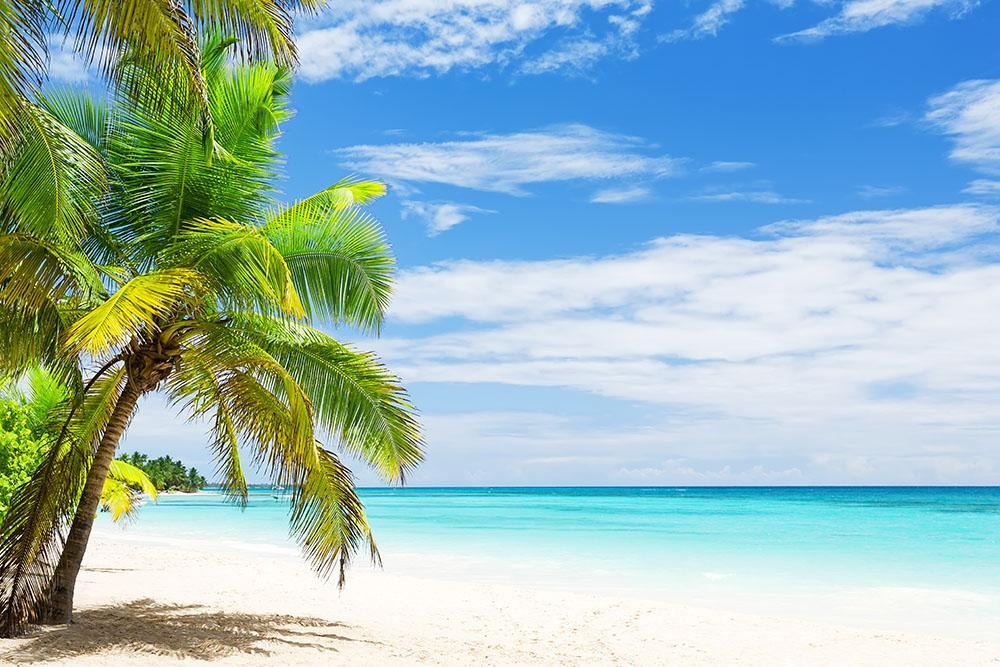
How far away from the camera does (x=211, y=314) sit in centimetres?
726

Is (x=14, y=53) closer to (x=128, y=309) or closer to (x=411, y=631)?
(x=128, y=309)

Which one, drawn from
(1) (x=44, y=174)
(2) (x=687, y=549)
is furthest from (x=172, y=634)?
(2) (x=687, y=549)

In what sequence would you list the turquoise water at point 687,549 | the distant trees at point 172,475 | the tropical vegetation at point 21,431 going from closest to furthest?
the tropical vegetation at point 21,431, the turquoise water at point 687,549, the distant trees at point 172,475

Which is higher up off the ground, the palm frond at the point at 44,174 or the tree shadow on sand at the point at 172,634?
the palm frond at the point at 44,174

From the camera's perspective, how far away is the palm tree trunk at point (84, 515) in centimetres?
705

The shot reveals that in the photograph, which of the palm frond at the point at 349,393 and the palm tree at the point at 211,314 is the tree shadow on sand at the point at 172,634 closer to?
the palm tree at the point at 211,314

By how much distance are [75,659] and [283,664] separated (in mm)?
1431

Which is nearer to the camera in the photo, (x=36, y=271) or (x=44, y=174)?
(x=44, y=174)

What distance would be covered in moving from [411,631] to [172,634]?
2.45m

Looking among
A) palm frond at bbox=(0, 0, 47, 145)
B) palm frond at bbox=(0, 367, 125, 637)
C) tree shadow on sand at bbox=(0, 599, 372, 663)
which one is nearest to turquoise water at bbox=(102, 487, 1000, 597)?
tree shadow on sand at bbox=(0, 599, 372, 663)

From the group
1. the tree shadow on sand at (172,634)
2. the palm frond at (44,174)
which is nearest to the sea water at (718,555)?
the tree shadow on sand at (172,634)

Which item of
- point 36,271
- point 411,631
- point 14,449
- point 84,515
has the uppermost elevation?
point 36,271

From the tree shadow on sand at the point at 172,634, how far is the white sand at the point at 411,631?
0.02 m

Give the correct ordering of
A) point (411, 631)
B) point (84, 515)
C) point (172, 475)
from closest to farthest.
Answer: point (84, 515) → point (411, 631) → point (172, 475)
